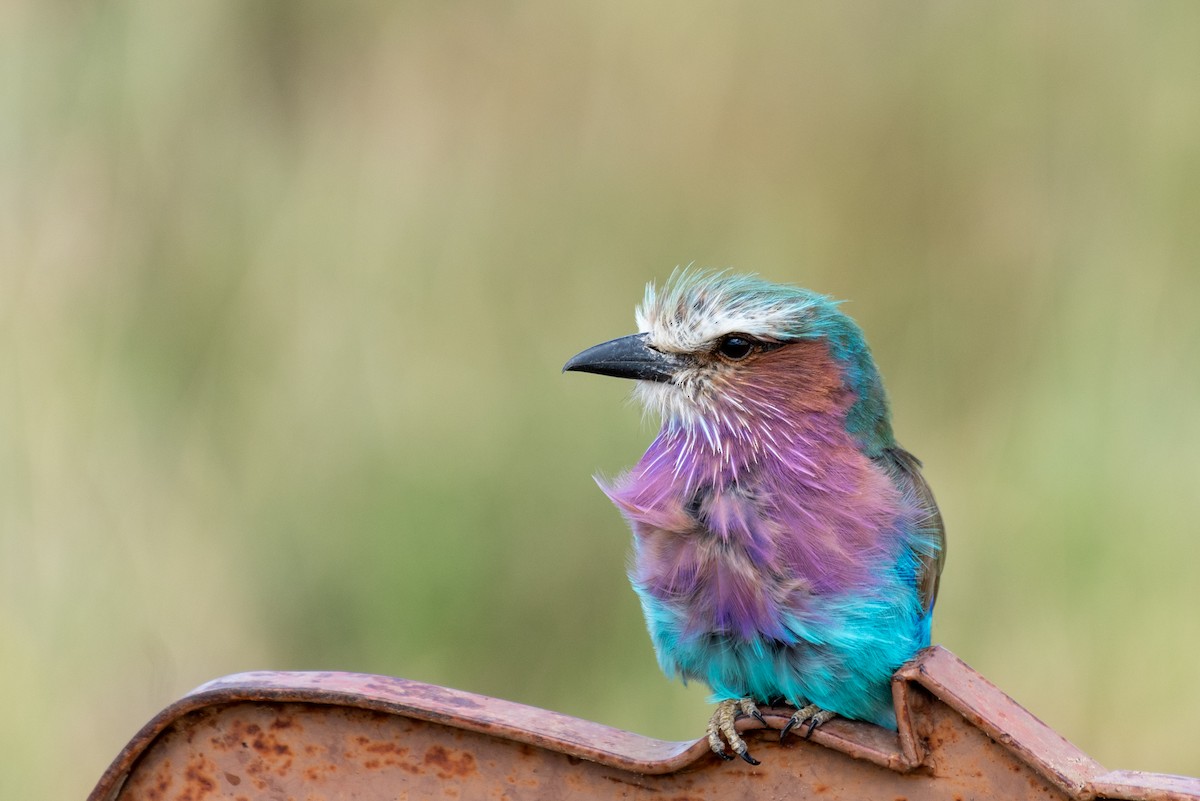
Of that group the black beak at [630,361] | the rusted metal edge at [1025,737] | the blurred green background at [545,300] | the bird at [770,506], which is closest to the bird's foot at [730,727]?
the bird at [770,506]

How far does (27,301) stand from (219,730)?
1.92 meters

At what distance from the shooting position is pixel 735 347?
2.33 m

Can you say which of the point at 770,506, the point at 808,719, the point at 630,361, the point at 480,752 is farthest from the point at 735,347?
the point at 480,752

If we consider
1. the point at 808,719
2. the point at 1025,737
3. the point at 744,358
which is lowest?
the point at 808,719

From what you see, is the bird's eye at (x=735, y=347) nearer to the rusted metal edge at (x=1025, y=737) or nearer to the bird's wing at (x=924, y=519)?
the bird's wing at (x=924, y=519)

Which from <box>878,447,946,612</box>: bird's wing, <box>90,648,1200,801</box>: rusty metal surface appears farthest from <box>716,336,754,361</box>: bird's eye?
<box>90,648,1200,801</box>: rusty metal surface

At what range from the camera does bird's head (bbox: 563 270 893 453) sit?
2268 mm

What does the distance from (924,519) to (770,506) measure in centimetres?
35

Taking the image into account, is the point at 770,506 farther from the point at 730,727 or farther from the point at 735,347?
the point at 730,727

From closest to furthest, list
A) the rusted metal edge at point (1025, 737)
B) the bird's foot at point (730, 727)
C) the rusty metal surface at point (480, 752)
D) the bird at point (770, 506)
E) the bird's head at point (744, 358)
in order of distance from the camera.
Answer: the rusted metal edge at point (1025, 737)
the rusty metal surface at point (480, 752)
the bird's foot at point (730, 727)
the bird at point (770, 506)
the bird's head at point (744, 358)

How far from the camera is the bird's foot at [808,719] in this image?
1.53 meters

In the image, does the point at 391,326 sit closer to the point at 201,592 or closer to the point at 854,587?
the point at 201,592

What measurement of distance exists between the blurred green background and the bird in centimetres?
99

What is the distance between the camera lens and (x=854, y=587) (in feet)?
6.63
